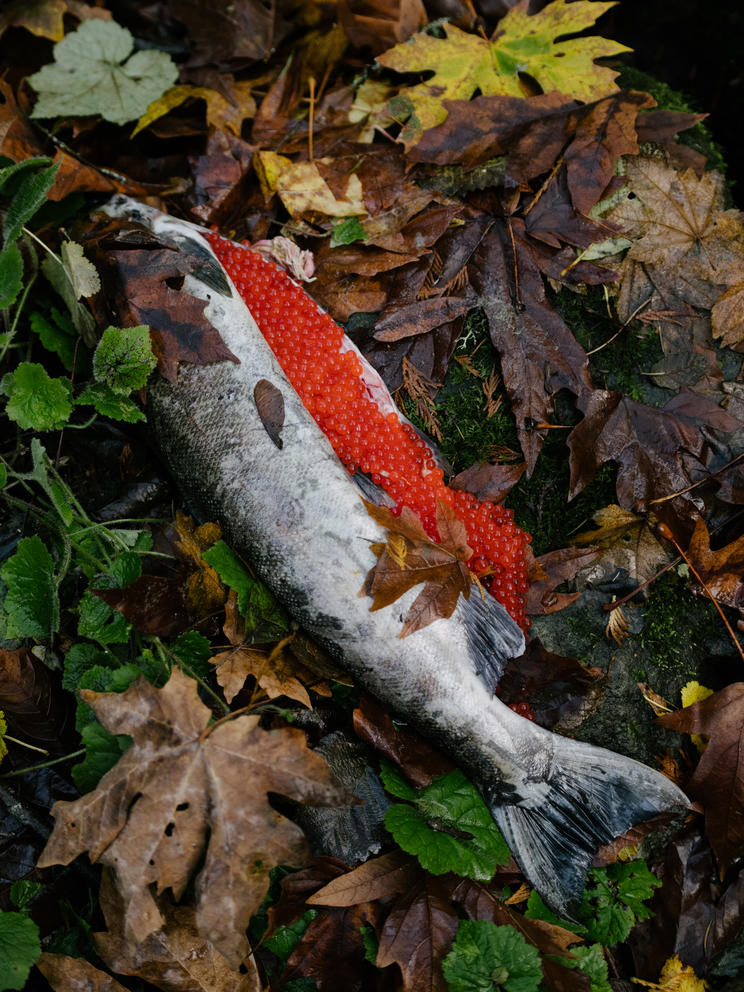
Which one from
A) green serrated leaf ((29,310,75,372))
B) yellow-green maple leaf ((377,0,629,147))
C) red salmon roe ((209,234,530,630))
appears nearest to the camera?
red salmon roe ((209,234,530,630))

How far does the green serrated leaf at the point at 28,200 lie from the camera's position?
3090mm

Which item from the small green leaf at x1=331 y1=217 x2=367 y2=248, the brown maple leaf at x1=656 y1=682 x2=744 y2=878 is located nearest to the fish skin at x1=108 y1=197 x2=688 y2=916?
the brown maple leaf at x1=656 y1=682 x2=744 y2=878

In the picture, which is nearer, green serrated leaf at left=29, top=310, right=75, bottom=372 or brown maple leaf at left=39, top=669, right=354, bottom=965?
brown maple leaf at left=39, top=669, right=354, bottom=965

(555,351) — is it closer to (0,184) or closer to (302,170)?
(302,170)

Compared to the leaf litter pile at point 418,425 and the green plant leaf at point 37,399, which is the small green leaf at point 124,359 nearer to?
the leaf litter pile at point 418,425

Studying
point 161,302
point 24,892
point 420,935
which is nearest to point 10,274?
point 161,302

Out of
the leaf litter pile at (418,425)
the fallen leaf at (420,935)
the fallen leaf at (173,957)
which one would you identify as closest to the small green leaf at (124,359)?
the leaf litter pile at (418,425)

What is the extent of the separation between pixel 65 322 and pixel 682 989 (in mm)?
4073

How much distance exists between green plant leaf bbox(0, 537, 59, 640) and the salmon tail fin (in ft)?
6.84

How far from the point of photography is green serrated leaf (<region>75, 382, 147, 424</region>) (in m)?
3.07

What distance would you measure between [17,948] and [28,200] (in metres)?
3.02

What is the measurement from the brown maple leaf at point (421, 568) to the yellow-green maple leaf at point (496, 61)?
6.57ft

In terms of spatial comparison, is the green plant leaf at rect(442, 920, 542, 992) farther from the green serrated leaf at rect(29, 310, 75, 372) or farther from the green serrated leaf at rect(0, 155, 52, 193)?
the green serrated leaf at rect(0, 155, 52, 193)

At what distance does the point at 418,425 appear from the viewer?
3555 millimetres
